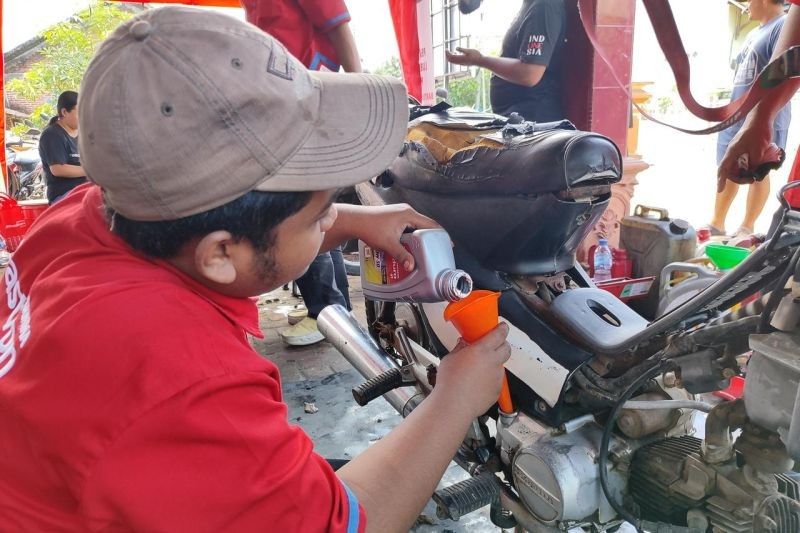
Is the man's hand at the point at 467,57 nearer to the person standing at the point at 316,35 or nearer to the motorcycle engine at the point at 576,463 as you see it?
the person standing at the point at 316,35

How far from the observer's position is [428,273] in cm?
130

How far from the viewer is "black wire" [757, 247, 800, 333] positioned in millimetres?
942

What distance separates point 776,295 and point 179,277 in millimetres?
938

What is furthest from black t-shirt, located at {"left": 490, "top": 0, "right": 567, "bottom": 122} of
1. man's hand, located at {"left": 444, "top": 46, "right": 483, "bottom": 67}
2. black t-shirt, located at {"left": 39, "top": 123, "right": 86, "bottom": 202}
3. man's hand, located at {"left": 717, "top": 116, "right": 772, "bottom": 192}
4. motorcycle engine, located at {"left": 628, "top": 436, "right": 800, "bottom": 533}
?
black t-shirt, located at {"left": 39, "top": 123, "right": 86, "bottom": 202}

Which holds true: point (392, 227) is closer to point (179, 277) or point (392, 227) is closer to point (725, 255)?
point (179, 277)

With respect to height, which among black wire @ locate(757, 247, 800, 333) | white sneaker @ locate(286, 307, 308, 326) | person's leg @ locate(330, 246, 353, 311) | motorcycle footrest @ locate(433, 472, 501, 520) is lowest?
white sneaker @ locate(286, 307, 308, 326)

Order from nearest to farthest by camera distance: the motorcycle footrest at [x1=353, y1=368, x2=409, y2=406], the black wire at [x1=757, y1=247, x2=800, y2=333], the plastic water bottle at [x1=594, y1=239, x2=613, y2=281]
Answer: the black wire at [x1=757, y1=247, x2=800, y2=333] < the motorcycle footrest at [x1=353, y1=368, x2=409, y2=406] < the plastic water bottle at [x1=594, y1=239, x2=613, y2=281]

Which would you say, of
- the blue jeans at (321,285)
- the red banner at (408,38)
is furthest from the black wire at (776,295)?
the red banner at (408,38)

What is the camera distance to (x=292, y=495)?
69 centimetres

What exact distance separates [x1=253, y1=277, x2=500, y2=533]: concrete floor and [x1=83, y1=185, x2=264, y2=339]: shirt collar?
118cm

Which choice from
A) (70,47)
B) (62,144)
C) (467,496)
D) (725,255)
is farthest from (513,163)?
(70,47)

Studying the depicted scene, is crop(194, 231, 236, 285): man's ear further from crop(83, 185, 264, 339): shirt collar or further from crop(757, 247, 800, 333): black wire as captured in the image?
crop(757, 247, 800, 333): black wire

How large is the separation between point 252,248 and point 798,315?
0.86 metres

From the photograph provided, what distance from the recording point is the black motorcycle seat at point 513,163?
1.22 meters
